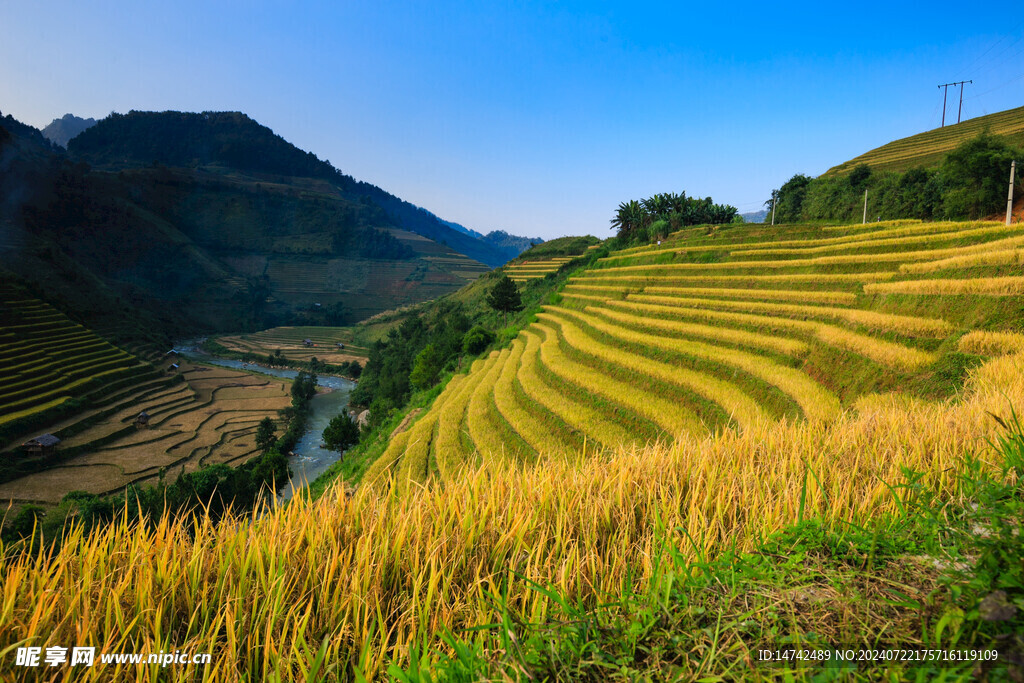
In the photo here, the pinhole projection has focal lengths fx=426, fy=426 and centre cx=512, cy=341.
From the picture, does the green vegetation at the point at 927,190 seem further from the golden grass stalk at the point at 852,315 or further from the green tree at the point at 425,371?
the green tree at the point at 425,371

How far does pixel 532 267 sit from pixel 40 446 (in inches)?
1625

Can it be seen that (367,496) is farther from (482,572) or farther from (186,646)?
(186,646)

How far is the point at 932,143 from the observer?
36812mm

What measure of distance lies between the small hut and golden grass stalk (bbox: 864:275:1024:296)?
1471 inches

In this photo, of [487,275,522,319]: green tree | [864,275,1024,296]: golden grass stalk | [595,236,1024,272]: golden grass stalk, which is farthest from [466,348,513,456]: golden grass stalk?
[487,275,522,319]: green tree

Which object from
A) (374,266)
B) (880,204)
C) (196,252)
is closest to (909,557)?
(880,204)

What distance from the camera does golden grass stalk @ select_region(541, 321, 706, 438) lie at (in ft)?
26.3

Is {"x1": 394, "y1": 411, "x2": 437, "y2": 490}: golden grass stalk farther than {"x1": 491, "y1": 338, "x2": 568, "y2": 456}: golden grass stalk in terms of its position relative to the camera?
Yes

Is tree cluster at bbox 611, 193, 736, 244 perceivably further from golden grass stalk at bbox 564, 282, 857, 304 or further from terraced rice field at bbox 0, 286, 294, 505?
terraced rice field at bbox 0, 286, 294, 505

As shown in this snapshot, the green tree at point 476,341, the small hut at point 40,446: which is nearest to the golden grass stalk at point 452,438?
the green tree at point 476,341

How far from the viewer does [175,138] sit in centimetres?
16600

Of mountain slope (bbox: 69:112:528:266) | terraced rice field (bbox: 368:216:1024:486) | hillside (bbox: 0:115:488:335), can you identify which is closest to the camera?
terraced rice field (bbox: 368:216:1024:486)

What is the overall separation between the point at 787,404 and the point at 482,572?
7.63 meters

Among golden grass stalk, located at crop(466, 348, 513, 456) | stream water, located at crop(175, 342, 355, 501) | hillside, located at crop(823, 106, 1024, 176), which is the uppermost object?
hillside, located at crop(823, 106, 1024, 176)
